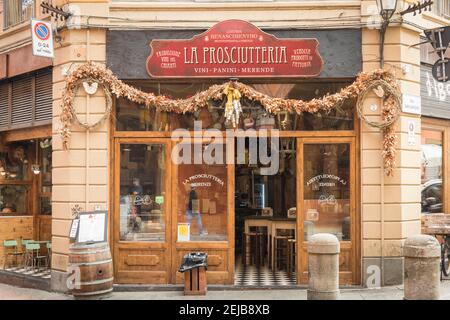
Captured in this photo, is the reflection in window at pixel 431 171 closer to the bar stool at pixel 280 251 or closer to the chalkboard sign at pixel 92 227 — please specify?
the bar stool at pixel 280 251

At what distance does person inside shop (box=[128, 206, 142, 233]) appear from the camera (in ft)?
33.1

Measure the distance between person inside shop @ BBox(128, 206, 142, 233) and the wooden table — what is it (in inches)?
119

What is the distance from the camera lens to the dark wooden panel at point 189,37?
978 cm

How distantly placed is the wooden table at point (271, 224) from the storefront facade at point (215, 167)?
4.85ft

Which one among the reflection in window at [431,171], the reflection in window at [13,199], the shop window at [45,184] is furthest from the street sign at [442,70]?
the reflection in window at [13,199]

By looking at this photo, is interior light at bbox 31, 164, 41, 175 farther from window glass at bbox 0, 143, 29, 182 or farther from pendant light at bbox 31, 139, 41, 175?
window glass at bbox 0, 143, 29, 182

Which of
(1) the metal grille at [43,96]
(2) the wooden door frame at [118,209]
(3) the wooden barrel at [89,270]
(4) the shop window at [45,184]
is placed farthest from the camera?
(4) the shop window at [45,184]

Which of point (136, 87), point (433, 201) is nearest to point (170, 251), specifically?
point (136, 87)

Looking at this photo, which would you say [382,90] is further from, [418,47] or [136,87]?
[136,87]

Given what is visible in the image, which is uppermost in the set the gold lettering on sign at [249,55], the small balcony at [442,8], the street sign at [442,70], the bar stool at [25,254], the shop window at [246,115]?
the small balcony at [442,8]

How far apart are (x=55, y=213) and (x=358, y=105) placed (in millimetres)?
5668

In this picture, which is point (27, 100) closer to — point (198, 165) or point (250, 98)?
point (198, 165)

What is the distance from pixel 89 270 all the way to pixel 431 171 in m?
7.01

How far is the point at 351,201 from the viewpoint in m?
9.92
